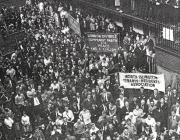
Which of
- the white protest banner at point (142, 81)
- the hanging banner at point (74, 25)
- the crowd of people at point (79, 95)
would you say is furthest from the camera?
the hanging banner at point (74, 25)

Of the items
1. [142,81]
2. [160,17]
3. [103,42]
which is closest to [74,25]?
[103,42]

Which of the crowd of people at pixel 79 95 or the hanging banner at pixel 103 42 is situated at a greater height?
the hanging banner at pixel 103 42

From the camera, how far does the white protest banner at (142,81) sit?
1803cm

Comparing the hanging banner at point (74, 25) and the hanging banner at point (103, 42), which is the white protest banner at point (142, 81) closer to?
the hanging banner at point (103, 42)

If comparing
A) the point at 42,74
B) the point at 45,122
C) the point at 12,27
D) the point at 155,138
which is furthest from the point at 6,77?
the point at 155,138

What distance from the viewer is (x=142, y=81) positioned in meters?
18.4

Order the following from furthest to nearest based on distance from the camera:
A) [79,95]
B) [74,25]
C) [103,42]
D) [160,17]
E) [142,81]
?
[74,25] < [160,17] < [103,42] < [79,95] < [142,81]

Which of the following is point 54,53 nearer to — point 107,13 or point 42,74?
point 42,74

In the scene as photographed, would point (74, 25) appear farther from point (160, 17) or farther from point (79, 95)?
point (79, 95)

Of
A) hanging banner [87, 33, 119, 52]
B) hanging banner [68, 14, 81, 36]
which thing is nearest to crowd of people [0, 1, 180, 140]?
hanging banner [68, 14, 81, 36]

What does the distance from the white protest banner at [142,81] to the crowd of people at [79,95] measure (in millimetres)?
324

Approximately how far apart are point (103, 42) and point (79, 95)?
268 cm

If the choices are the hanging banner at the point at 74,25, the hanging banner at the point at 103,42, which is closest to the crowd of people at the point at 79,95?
the hanging banner at the point at 74,25

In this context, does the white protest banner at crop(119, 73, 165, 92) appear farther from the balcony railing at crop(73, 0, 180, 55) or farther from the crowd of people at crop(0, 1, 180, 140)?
the balcony railing at crop(73, 0, 180, 55)
